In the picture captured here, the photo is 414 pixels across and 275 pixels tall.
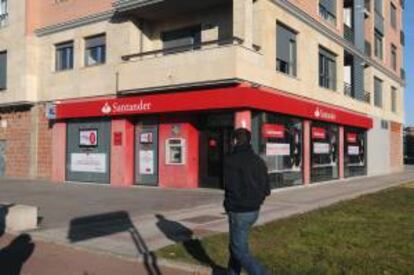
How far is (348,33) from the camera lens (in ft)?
105

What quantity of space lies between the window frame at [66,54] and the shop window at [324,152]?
10664 mm

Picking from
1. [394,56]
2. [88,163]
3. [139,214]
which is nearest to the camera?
[139,214]

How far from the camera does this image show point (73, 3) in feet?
88.4

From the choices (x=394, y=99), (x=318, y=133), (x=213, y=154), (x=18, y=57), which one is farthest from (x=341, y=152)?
(x=18, y=57)

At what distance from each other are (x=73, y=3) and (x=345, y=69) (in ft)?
46.9

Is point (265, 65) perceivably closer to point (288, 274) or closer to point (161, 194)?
point (161, 194)

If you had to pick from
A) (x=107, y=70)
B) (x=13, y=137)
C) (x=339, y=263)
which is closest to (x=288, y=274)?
(x=339, y=263)

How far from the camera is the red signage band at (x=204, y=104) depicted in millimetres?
20078

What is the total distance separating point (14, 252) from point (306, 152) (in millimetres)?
16941

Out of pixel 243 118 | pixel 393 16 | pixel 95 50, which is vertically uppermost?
pixel 393 16

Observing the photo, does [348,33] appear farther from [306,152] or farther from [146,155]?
[146,155]

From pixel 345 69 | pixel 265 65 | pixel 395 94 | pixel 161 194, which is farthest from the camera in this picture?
pixel 395 94

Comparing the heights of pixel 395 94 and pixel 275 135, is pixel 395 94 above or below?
above

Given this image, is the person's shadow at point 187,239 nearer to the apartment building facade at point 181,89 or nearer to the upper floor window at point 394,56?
the apartment building facade at point 181,89
